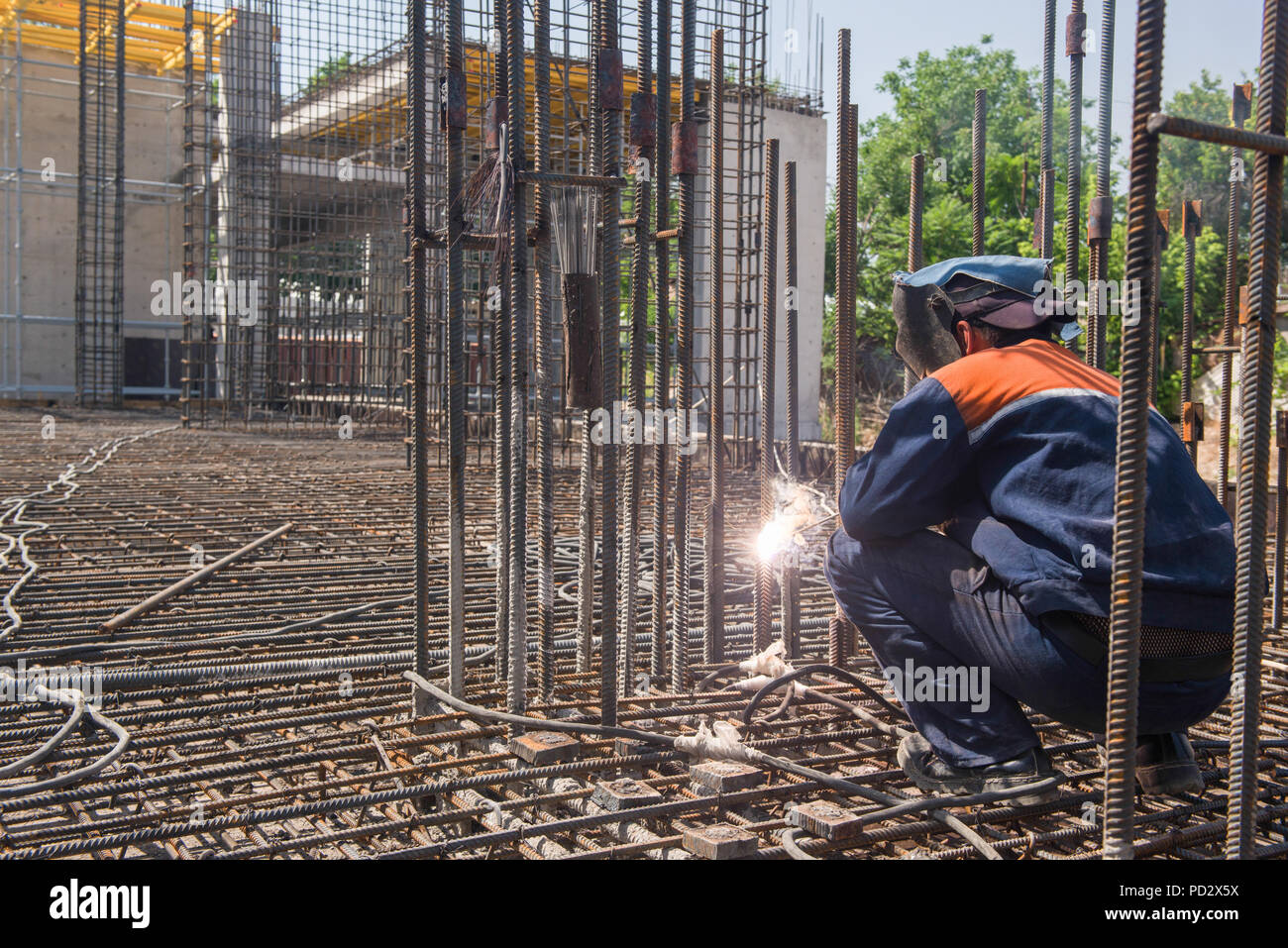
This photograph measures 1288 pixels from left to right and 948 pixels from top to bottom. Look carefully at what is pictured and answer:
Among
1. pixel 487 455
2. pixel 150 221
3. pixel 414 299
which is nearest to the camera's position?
pixel 414 299

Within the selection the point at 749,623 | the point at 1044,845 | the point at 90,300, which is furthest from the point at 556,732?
the point at 90,300

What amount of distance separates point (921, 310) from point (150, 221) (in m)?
18.8

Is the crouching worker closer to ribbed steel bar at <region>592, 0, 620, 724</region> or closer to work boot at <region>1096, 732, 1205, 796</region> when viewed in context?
work boot at <region>1096, 732, 1205, 796</region>

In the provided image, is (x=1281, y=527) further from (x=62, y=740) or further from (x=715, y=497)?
(x=62, y=740)

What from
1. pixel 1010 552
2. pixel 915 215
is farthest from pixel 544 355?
pixel 915 215

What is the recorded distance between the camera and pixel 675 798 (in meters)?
2.55

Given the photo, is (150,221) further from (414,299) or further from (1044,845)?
(1044,845)

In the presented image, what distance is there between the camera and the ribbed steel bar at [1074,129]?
369 cm

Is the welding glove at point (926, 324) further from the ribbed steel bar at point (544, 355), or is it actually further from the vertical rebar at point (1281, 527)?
the vertical rebar at point (1281, 527)

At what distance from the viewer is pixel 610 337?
285 cm

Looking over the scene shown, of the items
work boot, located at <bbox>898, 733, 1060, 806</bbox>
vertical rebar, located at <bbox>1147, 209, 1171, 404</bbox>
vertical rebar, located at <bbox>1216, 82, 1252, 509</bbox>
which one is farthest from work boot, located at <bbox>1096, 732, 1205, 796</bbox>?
vertical rebar, located at <bbox>1216, 82, 1252, 509</bbox>

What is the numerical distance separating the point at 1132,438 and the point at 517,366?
1681 millimetres

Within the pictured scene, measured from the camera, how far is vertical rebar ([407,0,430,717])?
9.67 feet

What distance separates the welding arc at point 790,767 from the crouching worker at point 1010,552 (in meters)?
0.15
